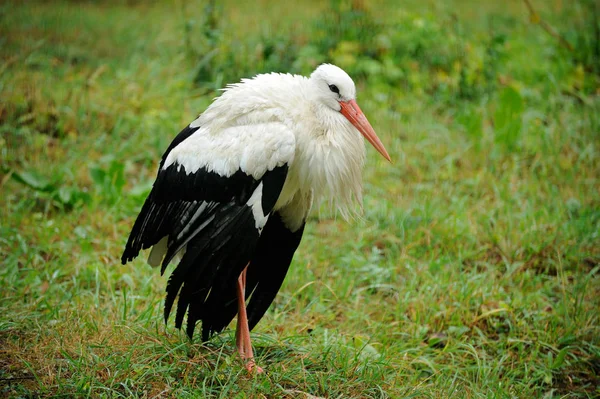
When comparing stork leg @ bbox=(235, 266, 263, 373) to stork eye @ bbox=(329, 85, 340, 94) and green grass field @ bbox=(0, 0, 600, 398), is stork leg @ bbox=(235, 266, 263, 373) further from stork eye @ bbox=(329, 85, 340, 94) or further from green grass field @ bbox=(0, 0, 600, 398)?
stork eye @ bbox=(329, 85, 340, 94)

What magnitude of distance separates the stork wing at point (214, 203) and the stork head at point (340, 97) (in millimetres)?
312

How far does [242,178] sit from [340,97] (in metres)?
0.60

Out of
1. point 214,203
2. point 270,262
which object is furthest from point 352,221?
point 214,203

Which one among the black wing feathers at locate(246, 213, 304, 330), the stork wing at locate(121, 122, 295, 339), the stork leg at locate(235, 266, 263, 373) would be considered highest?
the stork wing at locate(121, 122, 295, 339)

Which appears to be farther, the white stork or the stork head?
the stork head

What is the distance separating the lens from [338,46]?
20.2 feet

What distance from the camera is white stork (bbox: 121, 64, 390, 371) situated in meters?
2.77

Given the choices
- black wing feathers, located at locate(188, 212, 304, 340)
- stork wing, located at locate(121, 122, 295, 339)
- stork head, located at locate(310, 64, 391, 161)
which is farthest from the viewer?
black wing feathers, located at locate(188, 212, 304, 340)

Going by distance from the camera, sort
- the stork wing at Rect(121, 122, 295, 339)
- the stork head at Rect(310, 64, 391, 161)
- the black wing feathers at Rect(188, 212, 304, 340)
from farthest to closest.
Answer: the black wing feathers at Rect(188, 212, 304, 340)
the stork head at Rect(310, 64, 391, 161)
the stork wing at Rect(121, 122, 295, 339)

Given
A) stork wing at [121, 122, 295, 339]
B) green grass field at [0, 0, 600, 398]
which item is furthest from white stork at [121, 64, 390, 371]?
green grass field at [0, 0, 600, 398]

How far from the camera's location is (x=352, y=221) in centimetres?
461

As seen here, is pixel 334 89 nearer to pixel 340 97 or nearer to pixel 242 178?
pixel 340 97

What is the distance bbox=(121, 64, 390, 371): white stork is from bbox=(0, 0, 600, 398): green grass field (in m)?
0.27

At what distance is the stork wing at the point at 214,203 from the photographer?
2752mm
